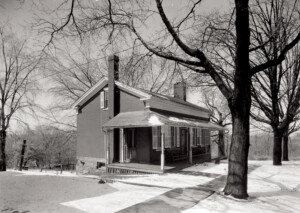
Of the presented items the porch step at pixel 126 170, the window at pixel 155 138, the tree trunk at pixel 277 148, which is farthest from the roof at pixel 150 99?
the tree trunk at pixel 277 148

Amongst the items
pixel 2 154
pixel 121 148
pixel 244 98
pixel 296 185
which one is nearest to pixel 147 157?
pixel 121 148

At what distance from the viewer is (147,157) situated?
15133 mm

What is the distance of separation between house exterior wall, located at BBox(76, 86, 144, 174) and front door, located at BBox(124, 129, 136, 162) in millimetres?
888

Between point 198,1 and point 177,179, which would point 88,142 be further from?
point 198,1

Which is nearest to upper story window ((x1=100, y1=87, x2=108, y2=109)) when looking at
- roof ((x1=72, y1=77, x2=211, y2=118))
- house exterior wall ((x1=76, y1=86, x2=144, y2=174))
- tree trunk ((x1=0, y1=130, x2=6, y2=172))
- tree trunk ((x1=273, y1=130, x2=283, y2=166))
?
house exterior wall ((x1=76, y1=86, x2=144, y2=174))

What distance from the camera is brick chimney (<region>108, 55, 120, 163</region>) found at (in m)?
16.4

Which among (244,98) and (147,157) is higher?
(244,98)

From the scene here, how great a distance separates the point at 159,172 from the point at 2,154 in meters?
15.5

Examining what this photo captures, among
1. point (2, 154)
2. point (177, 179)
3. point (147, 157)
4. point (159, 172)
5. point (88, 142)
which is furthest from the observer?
point (2, 154)

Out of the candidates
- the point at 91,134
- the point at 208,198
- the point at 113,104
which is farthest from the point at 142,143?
the point at 208,198

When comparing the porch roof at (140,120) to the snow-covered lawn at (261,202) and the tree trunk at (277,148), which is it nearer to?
the snow-covered lawn at (261,202)

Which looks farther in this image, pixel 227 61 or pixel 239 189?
pixel 227 61

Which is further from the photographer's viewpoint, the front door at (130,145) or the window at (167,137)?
the front door at (130,145)

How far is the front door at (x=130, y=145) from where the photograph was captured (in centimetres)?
1593
